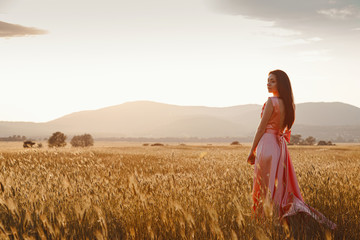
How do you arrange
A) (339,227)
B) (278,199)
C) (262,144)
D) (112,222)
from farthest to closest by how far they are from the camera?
1. (262,144)
2. (278,199)
3. (339,227)
4. (112,222)

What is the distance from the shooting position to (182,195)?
13.0 feet

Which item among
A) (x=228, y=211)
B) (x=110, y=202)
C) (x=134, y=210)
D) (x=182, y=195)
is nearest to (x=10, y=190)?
(x=110, y=202)

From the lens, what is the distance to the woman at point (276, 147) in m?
4.54

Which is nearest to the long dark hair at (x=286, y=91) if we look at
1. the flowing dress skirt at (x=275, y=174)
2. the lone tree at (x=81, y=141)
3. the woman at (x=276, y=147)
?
the woman at (x=276, y=147)

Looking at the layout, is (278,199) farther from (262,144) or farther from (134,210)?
(134,210)

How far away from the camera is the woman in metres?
4.54

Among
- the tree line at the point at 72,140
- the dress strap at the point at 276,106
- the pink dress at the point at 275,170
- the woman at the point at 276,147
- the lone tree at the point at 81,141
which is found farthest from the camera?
the lone tree at the point at 81,141

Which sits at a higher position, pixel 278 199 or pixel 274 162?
pixel 274 162

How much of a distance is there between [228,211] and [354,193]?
2.11 m

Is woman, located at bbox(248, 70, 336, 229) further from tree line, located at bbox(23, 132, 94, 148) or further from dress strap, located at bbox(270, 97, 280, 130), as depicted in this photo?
tree line, located at bbox(23, 132, 94, 148)

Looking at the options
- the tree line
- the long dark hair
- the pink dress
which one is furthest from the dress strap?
the tree line

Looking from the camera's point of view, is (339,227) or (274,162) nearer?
(339,227)

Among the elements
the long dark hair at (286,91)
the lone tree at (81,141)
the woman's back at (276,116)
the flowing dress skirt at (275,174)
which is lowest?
the lone tree at (81,141)

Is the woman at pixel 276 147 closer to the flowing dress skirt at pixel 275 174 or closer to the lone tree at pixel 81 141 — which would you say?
the flowing dress skirt at pixel 275 174
